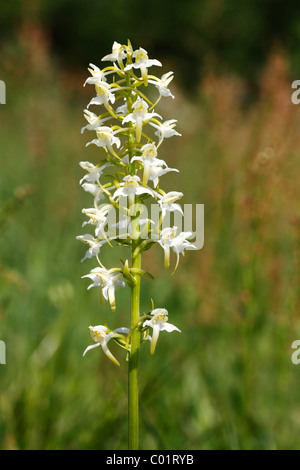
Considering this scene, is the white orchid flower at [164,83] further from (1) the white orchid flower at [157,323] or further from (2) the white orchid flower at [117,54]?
(1) the white orchid flower at [157,323]

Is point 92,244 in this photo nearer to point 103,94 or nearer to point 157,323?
point 157,323

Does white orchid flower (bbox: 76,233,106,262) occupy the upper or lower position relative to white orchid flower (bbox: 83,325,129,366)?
upper

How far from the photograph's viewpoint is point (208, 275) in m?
3.49

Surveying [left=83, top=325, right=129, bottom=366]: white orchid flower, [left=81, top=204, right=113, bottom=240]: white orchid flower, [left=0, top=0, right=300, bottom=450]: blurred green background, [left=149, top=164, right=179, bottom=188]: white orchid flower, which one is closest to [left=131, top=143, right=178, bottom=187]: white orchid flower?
[left=149, top=164, right=179, bottom=188]: white orchid flower

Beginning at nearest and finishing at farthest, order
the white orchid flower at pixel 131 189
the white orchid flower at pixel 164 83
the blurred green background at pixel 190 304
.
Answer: the white orchid flower at pixel 131 189, the white orchid flower at pixel 164 83, the blurred green background at pixel 190 304

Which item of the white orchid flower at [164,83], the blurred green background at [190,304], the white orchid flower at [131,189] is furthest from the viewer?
the blurred green background at [190,304]

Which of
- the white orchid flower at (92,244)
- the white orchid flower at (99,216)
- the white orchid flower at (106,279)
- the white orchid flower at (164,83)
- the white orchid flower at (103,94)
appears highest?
the white orchid flower at (164,83)

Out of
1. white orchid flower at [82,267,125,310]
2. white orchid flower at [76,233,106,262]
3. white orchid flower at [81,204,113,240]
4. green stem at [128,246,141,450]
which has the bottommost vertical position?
green stem at [128,246,141,450]

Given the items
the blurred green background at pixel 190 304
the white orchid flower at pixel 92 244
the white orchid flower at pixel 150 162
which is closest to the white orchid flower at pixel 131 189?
the white orchid flower at pixel 150 162

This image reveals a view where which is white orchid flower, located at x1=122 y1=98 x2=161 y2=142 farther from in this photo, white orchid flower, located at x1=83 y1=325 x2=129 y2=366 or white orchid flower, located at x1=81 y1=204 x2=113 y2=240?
white orchid flower, located at x1=83 y1=325 x2=129 y2=366

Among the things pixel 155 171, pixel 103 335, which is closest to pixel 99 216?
pixel 155 171

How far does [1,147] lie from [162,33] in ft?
62.3

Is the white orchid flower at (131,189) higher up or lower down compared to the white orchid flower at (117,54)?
lower down

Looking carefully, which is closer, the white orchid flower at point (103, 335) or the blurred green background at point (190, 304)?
the white orchid flower at point (103, 335)
